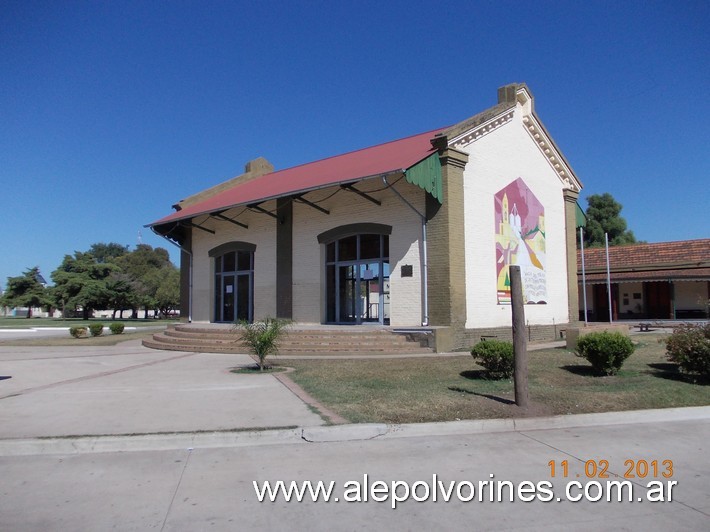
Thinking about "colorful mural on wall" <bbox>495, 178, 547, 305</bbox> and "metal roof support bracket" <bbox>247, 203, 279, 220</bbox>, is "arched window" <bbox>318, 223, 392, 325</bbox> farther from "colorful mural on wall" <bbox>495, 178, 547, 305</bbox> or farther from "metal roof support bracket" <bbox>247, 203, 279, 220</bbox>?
"colorful mural on wall" <bbox>495, 178, 547, 305</bbox>

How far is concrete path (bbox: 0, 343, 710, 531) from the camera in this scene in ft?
14.5

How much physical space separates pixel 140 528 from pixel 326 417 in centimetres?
363

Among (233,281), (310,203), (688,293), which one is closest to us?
(310,203)

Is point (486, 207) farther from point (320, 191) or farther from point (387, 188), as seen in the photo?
point (320, 191)

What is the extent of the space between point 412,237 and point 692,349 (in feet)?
30.5

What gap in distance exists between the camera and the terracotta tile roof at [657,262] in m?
32.1

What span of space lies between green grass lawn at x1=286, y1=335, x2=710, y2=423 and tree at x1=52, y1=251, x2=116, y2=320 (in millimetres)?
47636

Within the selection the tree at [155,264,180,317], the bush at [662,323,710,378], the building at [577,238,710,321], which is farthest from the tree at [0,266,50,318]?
the bush at [662,323,710,378]

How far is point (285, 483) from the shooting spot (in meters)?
5.23

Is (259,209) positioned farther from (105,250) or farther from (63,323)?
(105,250)

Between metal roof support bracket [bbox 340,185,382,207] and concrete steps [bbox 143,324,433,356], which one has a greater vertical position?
metal roof support bracket [bbox 340,185,382,207]

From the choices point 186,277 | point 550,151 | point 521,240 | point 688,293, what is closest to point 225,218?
point 186,277

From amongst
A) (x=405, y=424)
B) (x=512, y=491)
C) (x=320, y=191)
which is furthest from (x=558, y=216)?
(x=512, y=491)

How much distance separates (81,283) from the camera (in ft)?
179
